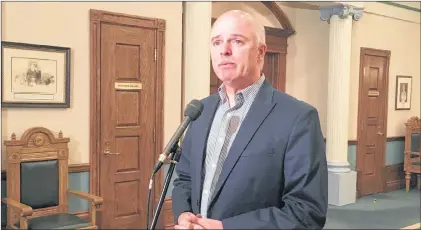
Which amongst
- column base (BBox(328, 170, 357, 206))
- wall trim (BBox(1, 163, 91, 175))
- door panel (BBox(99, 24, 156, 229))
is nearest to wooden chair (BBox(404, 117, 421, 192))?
column base (BBox(328, 170, 357, 206))

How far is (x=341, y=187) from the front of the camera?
18.7ft

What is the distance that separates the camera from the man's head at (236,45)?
50.6 inches

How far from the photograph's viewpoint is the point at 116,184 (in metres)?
4.10

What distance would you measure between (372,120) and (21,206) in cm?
489

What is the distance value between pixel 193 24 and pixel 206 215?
3103 mm

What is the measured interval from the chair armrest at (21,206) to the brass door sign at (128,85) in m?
1.29

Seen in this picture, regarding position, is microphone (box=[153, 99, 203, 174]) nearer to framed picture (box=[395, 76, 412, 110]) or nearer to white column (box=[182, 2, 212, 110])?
white column (box=[182, 2, 212, 110])

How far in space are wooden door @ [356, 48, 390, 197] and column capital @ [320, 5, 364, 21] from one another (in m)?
0.67

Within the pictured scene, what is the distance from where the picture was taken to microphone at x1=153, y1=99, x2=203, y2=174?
4.34ft

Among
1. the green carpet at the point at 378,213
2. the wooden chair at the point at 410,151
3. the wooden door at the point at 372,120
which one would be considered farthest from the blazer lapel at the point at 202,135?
the wooden chair at the point at 410,151

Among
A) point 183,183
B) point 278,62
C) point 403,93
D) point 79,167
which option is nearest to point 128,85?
point 79,167

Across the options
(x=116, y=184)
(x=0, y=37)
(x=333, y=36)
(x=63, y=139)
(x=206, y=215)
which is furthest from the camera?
(x=333, y=36)

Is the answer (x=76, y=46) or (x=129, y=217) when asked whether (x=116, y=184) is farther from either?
(x=76, y=46)

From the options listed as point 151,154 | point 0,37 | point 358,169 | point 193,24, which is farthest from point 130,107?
point 358,169
